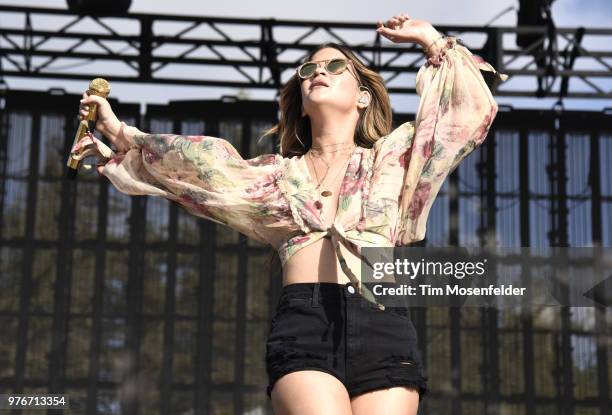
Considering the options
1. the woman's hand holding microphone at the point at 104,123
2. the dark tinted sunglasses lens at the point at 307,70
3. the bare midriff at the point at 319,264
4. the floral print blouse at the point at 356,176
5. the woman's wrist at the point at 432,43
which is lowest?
the bare midriff at the point at 319,264

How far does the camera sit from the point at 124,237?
10.0m

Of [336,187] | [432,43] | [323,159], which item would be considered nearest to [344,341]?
[336,187]

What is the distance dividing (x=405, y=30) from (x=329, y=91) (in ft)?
0.84

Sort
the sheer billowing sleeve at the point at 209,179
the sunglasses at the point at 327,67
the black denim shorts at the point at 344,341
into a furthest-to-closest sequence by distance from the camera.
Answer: the sunglasses at the point at 327,67 → the sheer billowing sleeve at the point at 209,179 → the black denim shorts at the point at 344,341

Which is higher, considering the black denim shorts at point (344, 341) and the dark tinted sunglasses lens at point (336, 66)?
the dark tinted sunglasses lens at point (336, 66)

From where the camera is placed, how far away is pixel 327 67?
2.85 meters

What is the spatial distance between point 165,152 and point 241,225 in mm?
262

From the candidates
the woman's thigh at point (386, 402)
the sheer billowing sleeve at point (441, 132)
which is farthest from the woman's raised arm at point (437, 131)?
the woman's thigh at point (386, 402)

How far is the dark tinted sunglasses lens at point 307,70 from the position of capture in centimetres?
286

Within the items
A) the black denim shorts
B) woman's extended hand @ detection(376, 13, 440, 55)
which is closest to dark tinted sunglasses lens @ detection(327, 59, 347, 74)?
woman's extended hand @ detection(376, 13, 440, 55)

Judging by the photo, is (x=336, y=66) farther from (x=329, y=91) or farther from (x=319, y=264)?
(x=319, y=264)

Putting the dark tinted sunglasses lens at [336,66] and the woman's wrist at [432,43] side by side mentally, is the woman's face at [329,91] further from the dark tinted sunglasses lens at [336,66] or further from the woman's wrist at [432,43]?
the woman's wrist at [432,43]

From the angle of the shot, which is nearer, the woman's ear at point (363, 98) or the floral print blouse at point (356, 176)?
the floral print blouse at point (356, 176)

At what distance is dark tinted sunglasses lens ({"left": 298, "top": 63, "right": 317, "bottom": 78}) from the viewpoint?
2.86m
